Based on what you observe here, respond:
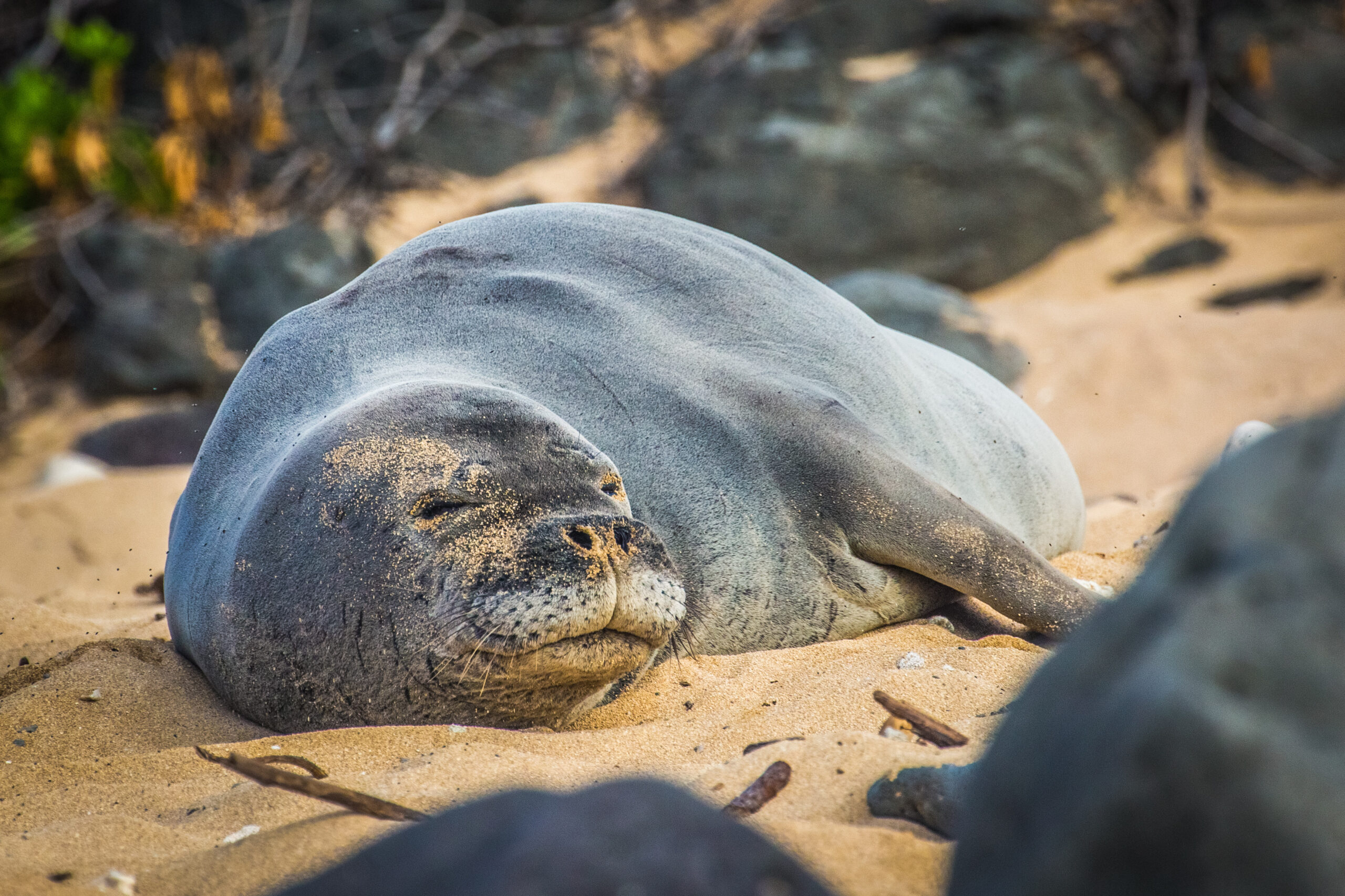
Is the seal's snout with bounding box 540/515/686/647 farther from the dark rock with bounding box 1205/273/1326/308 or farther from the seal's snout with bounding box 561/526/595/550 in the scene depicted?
the dark rock with bounding box 1205/273/1326/308

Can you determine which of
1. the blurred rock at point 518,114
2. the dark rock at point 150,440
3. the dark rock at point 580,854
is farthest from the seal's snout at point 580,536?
the blurred rock at point 518,114

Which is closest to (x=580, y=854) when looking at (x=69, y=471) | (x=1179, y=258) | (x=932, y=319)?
(x=932, y=319)

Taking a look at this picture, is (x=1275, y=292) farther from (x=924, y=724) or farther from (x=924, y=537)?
(x=924, y=724)

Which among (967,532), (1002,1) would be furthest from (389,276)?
(1002,1)

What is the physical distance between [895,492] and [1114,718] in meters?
2.04

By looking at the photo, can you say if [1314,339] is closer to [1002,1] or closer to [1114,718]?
[1002,1]

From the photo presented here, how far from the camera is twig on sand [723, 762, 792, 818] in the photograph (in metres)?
1.69

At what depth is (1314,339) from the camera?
693cm

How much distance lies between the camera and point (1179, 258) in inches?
364

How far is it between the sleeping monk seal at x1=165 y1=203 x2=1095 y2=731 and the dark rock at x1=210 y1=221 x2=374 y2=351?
6.40 meters

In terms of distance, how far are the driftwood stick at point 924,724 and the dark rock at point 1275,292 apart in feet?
23.6

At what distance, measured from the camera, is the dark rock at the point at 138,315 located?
9.57 metres

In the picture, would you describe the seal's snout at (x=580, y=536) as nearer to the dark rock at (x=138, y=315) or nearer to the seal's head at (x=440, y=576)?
the seal's head at (x=440, y=576)

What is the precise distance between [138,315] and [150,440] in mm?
A: 2281
